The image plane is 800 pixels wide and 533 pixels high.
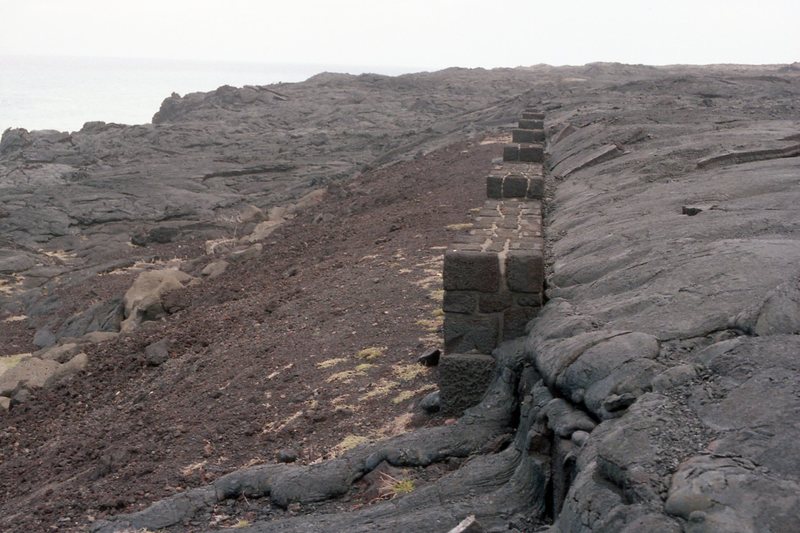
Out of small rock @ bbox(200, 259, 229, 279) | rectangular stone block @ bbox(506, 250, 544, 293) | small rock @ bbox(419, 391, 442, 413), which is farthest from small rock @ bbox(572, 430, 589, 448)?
small rock @ bbox(200, 259, 229, 279)

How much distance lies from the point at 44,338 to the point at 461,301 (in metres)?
12.1

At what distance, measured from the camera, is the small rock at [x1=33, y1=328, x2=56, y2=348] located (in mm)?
16141

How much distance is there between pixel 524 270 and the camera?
6.89 m

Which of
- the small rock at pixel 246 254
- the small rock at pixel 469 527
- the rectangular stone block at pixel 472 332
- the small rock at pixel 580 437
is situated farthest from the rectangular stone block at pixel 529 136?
the small rock at pixel 469 527

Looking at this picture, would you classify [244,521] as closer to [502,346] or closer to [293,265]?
[502,346]

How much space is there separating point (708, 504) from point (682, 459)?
41 centimetres

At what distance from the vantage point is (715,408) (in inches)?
167

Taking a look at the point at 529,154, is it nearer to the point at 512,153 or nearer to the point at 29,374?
the point at 512,153

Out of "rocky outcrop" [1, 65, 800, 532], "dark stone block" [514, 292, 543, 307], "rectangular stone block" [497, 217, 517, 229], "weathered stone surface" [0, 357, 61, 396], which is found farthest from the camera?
"weathered stone surface" [0, 357, 61, 396]

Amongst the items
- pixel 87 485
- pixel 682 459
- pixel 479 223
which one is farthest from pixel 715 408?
pixel 87 485

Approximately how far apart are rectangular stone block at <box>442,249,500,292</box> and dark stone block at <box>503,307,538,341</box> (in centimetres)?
27

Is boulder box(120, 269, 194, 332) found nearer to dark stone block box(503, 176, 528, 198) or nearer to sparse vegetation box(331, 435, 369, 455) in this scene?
dark stone block box(503, 176, 528, 198)

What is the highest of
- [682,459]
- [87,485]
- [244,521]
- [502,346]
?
[682,459]

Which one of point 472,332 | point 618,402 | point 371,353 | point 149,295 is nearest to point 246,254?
point 149,295
